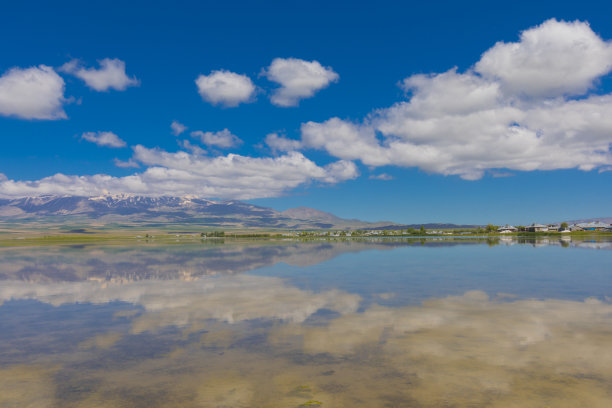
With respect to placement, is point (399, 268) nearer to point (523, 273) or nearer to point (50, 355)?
point (523, 273)

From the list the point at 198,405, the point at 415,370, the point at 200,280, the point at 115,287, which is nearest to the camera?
the point at 198,405

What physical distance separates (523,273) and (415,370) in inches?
→ 1444

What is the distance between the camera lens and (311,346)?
17750 mm

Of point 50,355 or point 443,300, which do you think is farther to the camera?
point 443,300

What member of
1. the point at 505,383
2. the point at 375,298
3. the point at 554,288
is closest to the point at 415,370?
the point at 505,383

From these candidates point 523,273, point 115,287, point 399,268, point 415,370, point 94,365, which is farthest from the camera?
point 399,268

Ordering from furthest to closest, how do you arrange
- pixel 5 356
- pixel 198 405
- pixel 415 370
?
1. pixel 5 356
2. pixel 415 370
3. pixel 198 405

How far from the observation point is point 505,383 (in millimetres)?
13336

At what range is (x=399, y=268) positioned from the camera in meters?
50.6

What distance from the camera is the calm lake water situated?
41.7 feet

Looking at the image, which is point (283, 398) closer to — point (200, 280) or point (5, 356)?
point (5, 356)

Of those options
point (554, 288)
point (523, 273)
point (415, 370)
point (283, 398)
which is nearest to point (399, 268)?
point (523, 273)

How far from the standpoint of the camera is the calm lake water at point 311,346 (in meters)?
12.7

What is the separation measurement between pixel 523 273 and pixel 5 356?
47582mm
